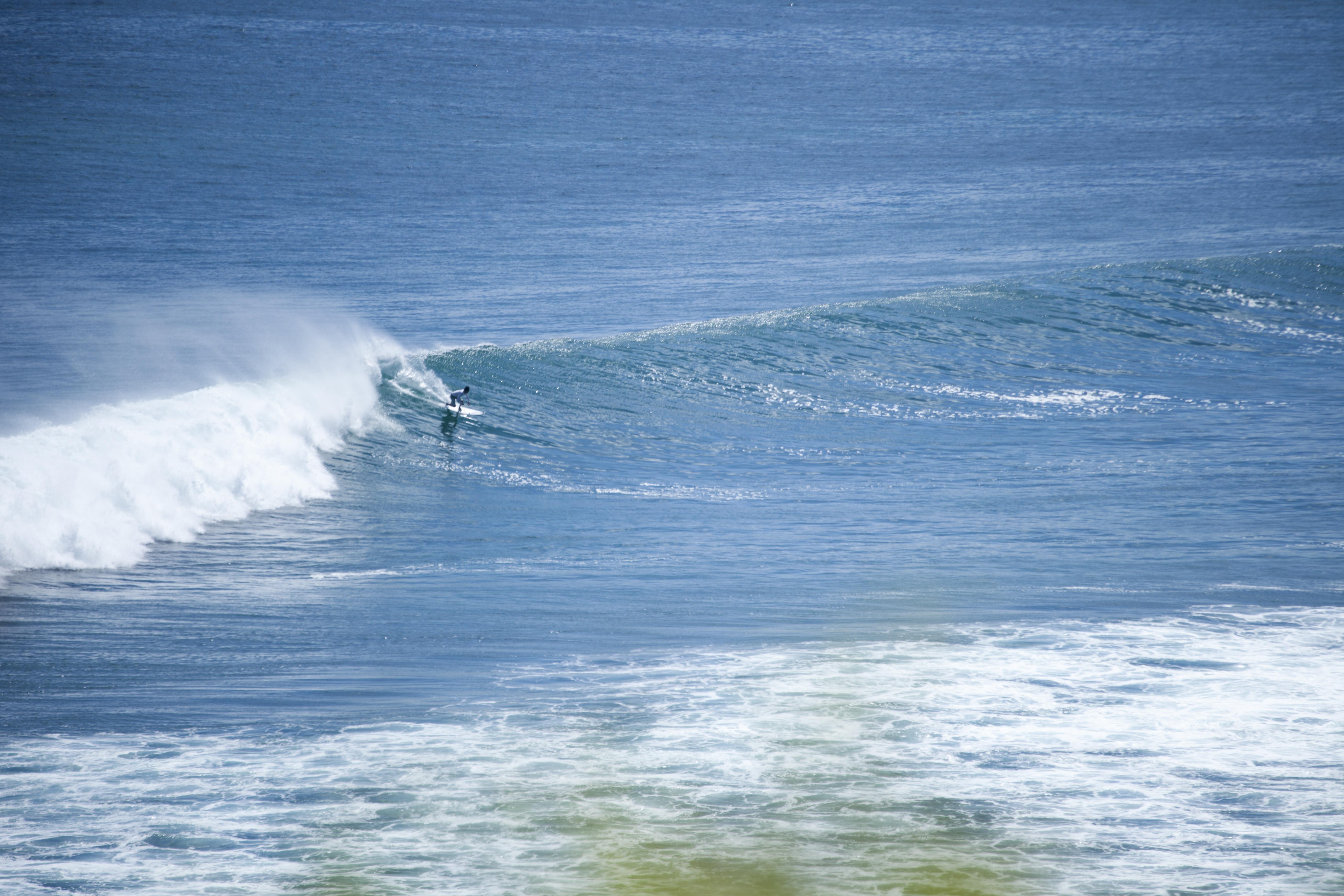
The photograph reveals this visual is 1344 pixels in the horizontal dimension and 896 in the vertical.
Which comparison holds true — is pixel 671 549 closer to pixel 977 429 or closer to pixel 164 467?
pixel 164 467

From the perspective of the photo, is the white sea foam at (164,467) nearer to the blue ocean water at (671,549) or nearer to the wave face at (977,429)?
the blue ocean water at (671,549)

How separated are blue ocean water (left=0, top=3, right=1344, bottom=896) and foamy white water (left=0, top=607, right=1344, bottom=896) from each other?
0.03 m

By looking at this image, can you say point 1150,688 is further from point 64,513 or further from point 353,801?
point 64,513

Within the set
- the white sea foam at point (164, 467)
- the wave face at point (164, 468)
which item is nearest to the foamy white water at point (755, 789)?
the wave face at point (164, 468)

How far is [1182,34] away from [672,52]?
29033 mm

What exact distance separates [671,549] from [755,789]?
4.69m

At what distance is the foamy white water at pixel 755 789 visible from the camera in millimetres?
4832

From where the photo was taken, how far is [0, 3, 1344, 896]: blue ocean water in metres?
5.21

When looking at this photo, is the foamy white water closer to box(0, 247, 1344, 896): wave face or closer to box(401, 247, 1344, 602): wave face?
box(0, 247, 1344, 896): wave face

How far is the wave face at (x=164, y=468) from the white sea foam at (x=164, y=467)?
13 mm

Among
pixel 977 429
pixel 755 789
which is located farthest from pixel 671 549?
pixel 977 429

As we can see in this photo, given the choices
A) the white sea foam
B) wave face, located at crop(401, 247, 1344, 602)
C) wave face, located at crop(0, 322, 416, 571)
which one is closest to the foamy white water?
wave face, located at crop(401, 247, 1344, 602)

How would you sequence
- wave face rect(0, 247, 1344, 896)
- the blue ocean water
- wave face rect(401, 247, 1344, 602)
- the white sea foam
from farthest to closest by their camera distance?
wave face rect(401, 247, 1344, 602), the white sea foam, the blue ocean water, wave face rect(0, 247, 1344, 896)

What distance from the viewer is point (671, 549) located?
1021cm
